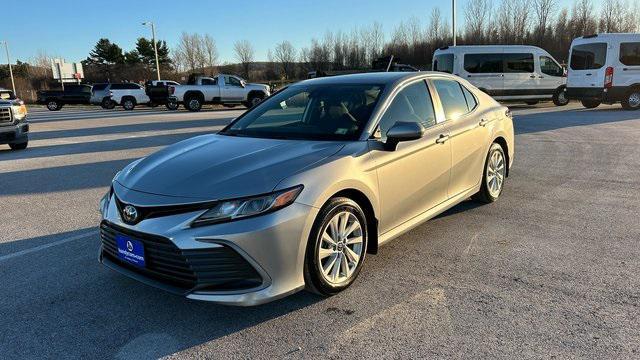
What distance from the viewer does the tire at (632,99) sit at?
17641mm

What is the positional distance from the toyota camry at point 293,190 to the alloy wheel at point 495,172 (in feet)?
2.37

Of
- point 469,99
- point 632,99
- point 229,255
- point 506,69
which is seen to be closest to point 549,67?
point 506,69

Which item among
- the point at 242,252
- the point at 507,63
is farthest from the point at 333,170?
the point at 507,63

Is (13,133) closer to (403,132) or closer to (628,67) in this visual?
(403,132)

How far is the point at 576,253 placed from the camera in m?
4.27

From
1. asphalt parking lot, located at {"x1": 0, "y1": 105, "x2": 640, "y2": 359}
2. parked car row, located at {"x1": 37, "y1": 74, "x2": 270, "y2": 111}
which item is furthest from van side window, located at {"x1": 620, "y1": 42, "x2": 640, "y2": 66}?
parked car row, located at {"x1": 37, "y1": 74, "x2": 270, "y2": 111}

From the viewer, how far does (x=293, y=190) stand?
10.3 feet

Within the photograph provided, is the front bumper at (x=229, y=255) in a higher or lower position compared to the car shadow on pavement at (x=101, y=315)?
higher

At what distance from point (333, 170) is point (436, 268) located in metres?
1.33

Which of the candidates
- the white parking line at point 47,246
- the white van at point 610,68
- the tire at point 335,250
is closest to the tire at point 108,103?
the white van at point 610,68

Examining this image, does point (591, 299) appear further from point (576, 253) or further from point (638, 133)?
point (638, 133)

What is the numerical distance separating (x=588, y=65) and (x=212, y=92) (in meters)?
18.3

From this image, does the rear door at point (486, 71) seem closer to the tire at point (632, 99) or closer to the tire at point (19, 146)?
the tire at point (632, 99)

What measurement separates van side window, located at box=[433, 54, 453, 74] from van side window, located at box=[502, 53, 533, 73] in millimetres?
2197
